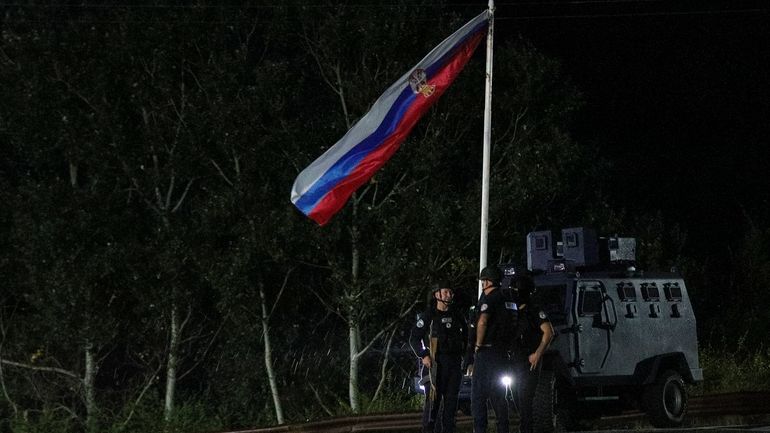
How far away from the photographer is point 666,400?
661 inches

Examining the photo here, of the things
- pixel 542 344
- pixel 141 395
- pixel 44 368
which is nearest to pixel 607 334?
pixel 542 344

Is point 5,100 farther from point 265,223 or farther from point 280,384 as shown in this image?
point 280,384

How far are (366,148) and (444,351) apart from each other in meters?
4.38

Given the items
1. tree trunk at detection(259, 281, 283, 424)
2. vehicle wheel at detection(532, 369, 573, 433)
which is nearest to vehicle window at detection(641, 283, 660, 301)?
vehicle wheel at detection(532, 369, 573, 433)

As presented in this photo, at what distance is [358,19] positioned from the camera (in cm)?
2384

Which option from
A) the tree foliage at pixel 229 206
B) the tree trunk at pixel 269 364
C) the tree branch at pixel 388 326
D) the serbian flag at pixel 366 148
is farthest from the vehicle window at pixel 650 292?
the tree trunk at pixel 269 364

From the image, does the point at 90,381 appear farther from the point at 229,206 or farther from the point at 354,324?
the point at 354,324

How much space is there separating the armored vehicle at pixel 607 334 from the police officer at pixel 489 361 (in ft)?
7.50

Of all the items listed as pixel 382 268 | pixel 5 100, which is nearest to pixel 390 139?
pixel 382 268

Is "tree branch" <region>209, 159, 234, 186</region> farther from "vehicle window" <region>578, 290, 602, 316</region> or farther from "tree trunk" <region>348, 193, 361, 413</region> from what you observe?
"vehicle window" <region>578, 290, 602, 316</region>

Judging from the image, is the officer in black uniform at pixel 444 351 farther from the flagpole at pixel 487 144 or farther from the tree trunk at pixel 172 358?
the tree trunk at pixel 172 358

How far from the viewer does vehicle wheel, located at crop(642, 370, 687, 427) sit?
16594 mm

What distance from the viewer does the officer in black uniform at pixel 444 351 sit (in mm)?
13922

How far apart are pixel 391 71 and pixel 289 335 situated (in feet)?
17.4
